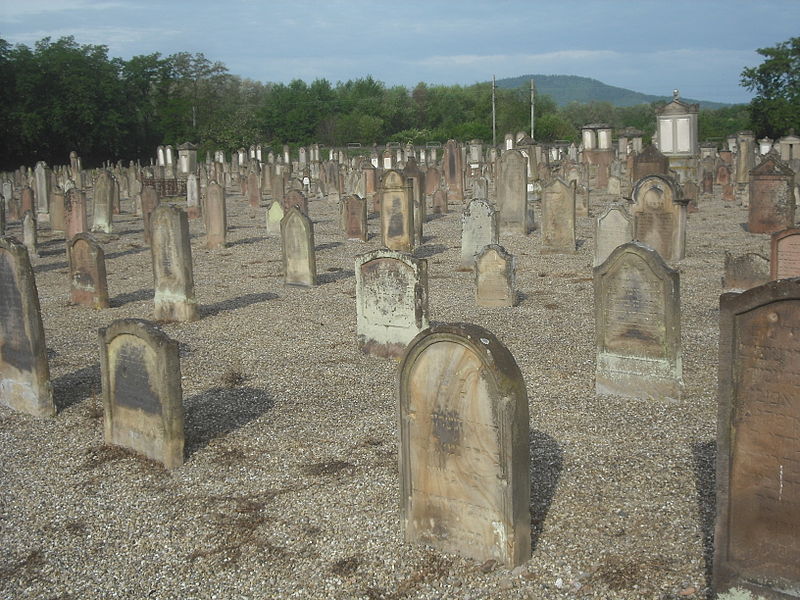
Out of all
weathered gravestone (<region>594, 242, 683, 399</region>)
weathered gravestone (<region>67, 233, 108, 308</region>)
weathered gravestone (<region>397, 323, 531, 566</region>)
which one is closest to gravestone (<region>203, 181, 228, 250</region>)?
weathered gravestone (<region>67, 233, 108, 308</region>)

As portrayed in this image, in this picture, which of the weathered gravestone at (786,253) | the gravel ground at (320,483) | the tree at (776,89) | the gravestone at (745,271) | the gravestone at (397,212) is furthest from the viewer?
the tree at (776,89)

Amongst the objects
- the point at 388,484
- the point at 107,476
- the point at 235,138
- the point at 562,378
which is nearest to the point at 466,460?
the point at 388,484

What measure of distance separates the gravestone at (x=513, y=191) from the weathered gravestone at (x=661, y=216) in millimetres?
4600

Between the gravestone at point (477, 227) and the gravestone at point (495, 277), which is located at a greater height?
the gravestone at point (477, 227)

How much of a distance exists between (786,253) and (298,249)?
7.86 metres

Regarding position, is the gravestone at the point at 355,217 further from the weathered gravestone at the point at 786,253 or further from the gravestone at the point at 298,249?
the weathered gravestone at the point at 786,253

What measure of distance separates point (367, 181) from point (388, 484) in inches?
896

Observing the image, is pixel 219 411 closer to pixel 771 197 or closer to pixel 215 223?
pixel 215 223

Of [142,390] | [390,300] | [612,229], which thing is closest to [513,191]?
[612,229]

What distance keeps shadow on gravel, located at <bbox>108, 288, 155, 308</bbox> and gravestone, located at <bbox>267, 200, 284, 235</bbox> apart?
6.59 metres

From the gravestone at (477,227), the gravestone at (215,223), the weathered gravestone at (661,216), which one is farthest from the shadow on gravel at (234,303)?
the weathered gravestone at (661,216)

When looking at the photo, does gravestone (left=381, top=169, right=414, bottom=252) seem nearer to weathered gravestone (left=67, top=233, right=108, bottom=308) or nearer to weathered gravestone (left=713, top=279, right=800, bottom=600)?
weathered gravestone (left=67, top=233, right=108, bottom=308)

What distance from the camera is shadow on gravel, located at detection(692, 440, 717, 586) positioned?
5043 millimetres

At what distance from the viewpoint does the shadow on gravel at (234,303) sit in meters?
13.1
